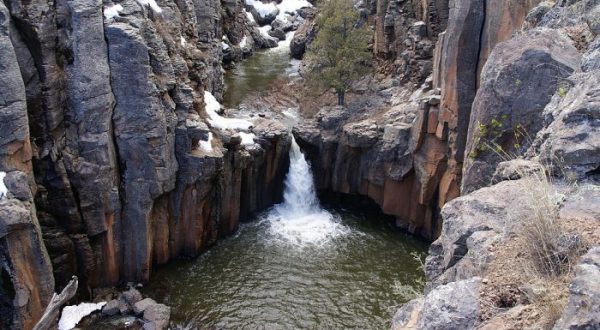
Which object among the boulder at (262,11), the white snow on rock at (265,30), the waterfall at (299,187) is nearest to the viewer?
the waterfall at (299,187)

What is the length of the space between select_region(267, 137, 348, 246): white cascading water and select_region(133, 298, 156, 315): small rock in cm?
646

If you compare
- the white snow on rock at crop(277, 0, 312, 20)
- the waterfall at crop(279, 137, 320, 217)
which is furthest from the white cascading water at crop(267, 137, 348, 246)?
the white snow on rock at crop(277, 0, 312, 20)

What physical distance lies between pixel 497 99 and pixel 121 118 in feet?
38.7

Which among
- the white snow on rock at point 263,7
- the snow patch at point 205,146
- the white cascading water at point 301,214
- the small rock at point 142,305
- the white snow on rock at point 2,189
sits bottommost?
the small rock at point 142,305

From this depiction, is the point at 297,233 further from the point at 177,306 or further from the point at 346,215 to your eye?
the point at 177,306

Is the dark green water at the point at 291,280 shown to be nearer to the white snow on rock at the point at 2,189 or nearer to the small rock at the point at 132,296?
the small rock at the point at 132,296

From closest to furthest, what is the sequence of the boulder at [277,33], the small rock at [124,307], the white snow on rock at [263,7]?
the small rock at [124,307]
the boulder at [277,33]
the white snow on rock at [263,7]

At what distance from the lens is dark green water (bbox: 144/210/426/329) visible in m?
17.0

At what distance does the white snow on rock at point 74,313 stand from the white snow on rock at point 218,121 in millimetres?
8508

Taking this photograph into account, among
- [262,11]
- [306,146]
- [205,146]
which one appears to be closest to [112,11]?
[205,146]

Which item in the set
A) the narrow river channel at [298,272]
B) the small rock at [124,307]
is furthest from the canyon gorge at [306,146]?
the small rock at [124,307]

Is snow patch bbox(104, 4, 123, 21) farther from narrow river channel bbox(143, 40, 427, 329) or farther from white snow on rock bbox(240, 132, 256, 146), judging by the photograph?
narrow river channel bbox(143, 40, 427, 329)

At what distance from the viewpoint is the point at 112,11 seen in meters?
17.3

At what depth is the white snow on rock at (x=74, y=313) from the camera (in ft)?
51.8
